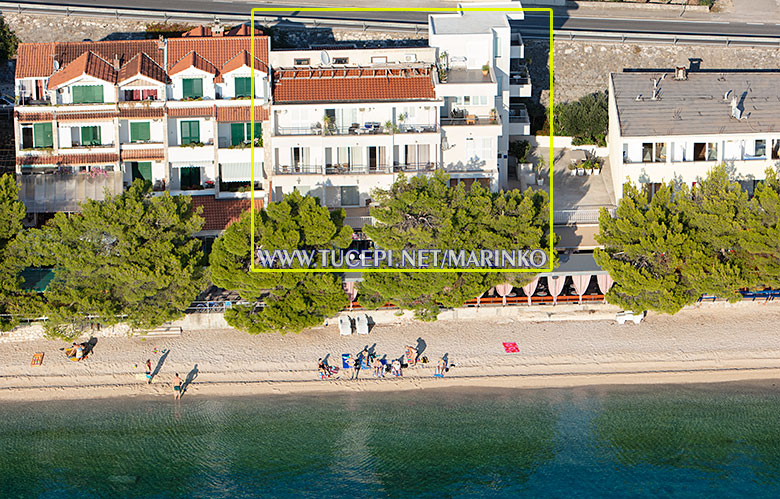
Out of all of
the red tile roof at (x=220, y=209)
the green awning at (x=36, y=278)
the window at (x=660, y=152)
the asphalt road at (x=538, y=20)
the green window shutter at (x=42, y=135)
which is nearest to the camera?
the green awning at (x=36, y=278)

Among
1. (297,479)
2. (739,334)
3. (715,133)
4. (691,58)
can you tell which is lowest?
(297,479)

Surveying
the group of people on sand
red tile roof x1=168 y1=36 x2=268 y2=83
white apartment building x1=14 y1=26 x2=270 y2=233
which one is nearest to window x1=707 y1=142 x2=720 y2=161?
the group of people on sand

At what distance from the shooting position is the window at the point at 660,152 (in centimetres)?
8675

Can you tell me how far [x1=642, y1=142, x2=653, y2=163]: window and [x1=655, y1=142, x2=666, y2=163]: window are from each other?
0.36 metres

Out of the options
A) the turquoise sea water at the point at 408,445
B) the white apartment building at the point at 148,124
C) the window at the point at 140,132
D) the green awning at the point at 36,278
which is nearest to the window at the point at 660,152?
the turquoise sea water at the point at 408,445

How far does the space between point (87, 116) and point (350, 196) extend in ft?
66.0

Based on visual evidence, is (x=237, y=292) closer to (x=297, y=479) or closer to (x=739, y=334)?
(x=297, y=479)

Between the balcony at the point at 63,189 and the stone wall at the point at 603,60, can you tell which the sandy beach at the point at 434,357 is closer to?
the balcony at the point at 63,189

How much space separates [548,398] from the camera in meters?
76.6

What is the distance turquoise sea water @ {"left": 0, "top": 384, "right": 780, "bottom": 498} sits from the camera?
7006 centimetres

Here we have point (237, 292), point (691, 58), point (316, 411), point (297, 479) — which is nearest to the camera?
point (297, 479)

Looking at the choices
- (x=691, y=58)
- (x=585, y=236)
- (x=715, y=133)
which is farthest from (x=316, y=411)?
(x=691, y=58)

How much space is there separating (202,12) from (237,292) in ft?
96.5

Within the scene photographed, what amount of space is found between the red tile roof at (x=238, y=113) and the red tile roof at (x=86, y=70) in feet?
27.0
